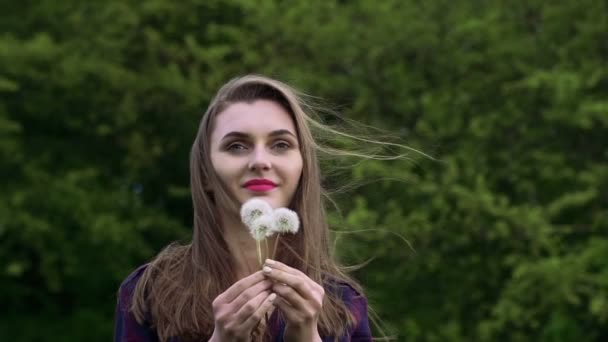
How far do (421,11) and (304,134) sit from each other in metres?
12.2

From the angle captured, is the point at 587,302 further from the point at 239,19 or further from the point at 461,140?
the point at 239,19

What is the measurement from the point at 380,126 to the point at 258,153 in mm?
11251

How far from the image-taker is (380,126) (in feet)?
45.7

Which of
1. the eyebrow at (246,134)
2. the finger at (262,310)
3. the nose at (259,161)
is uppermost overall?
the eyebrow at (246,134)

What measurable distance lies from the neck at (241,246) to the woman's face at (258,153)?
0.36 feet

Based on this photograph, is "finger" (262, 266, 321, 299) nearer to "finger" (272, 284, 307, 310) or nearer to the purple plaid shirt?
"finger" (272, 284, 307, 310)

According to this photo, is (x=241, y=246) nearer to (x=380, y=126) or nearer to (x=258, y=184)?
(x=258, y=184)

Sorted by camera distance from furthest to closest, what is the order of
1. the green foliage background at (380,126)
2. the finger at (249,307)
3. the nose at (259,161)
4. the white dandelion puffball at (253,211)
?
the green foliage background at (380,126) < the nose at (259,161) < the white dandelion puffball at (253,211) < the finger at (249,307)

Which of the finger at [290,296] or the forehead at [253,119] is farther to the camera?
the forehead at [253,119]

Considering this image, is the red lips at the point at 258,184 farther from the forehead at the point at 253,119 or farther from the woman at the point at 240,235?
the forehead at the point at 253,119

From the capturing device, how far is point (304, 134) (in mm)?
2854

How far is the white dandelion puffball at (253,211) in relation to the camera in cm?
259

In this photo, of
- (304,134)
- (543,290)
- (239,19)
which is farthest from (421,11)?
(304,134)

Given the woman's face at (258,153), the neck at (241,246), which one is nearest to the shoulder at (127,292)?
the neck at (241,246)
